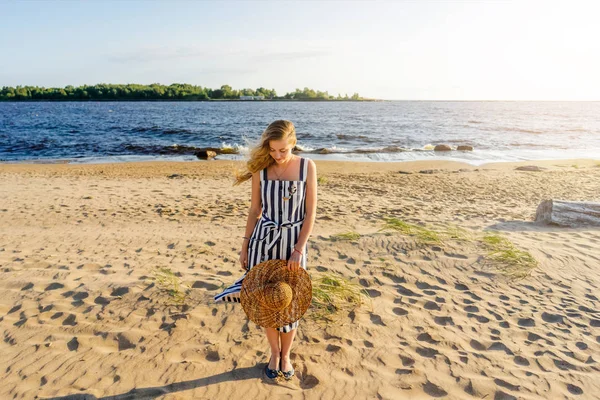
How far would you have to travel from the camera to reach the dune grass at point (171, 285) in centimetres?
447

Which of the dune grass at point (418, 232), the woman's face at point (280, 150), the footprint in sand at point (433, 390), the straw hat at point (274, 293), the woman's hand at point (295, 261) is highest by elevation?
the woman's face at point (280, 150)

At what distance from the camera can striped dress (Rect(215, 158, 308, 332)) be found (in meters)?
2.93

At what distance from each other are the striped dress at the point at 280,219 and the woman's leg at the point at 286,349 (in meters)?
0.16

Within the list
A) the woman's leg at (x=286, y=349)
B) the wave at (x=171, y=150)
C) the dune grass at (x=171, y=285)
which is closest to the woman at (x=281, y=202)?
the woman's leg at (x=286, y=349)

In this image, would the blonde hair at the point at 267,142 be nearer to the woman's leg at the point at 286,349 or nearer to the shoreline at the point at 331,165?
the woman's leg at the point at 286,349

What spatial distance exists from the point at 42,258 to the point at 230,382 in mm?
3846

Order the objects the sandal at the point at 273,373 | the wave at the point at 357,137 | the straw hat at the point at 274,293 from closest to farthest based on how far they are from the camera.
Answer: the straw hat at the point at 274,293 → the sandal at the point at 273,373 → the wave at the point at 357,137

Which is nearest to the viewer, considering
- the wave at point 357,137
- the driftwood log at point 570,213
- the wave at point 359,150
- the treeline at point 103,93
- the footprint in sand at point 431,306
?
the footprint in sand at point 431,306

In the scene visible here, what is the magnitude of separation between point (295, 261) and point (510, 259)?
392cm

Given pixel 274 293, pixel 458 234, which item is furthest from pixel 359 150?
pixel 274 293

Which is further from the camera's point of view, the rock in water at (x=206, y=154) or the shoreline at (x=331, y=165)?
the rock in water at (x=206, y=154)

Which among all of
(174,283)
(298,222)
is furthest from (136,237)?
(298,222)

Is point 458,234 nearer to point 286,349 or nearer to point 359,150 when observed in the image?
point 286,349

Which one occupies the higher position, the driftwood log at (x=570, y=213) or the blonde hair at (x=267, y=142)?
the blonde hair at (x=267, y=142)
